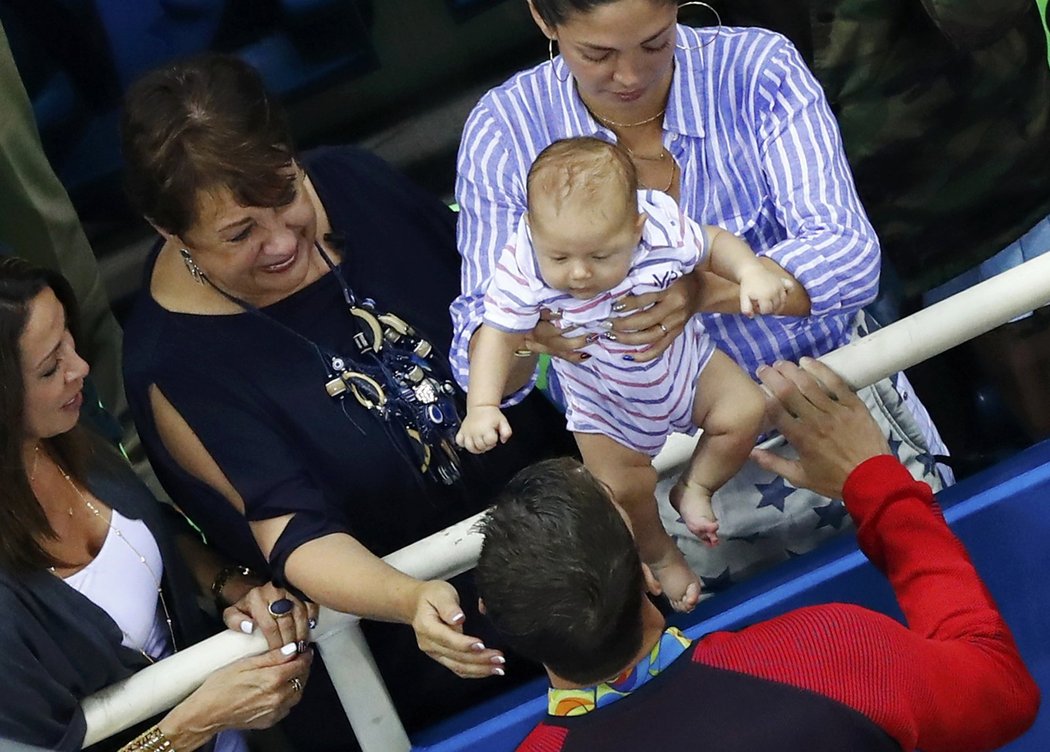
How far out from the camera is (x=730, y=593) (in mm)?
1546

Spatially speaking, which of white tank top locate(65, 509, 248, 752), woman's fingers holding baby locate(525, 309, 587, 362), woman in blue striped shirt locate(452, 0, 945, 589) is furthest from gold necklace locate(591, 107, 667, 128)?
white tank top locate(65, 509, 248, 752)

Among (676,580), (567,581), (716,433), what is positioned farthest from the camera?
(676,580)

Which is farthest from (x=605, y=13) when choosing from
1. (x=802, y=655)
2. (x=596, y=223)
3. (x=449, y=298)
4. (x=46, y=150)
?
(x=46, y=150)

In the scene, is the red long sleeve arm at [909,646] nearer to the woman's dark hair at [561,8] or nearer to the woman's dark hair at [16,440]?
the woman's dark hair at [561,8]

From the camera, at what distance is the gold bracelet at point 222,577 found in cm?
165

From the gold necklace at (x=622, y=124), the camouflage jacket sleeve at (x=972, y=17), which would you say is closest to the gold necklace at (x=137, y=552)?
the gold necklace at (x=622, y=124)

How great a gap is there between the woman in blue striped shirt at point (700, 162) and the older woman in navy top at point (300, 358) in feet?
0.59

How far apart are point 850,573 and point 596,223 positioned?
1.95 feet

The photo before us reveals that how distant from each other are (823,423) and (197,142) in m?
0.77

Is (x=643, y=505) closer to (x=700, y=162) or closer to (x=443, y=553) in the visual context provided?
(x=443, y=553)

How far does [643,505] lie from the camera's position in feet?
4.77

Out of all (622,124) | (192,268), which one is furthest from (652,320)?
(192,268)

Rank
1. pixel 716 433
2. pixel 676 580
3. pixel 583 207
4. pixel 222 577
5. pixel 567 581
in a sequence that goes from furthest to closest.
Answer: pixel 222 577 < pixel 676 580 < pixel 716 433 < pixel 583 207 < pixel 567 581

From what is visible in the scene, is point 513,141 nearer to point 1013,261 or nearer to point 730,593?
point 730,593
